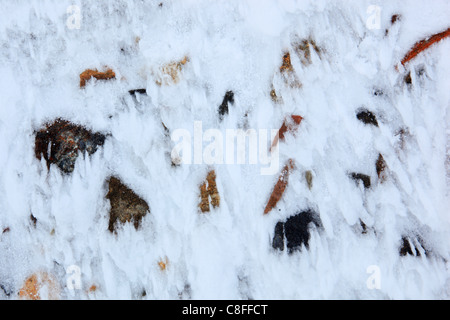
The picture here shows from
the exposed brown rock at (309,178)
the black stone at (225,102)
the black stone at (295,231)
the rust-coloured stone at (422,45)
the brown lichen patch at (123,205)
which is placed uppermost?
the rust-coloured stone at (422,45)

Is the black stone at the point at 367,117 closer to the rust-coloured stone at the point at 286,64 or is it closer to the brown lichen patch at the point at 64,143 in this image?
the rust-coloured stone at the point at 286,64

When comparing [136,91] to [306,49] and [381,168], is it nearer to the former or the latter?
[306,49]

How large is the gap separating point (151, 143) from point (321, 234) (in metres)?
0.41

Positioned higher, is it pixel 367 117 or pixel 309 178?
pixel 367 117

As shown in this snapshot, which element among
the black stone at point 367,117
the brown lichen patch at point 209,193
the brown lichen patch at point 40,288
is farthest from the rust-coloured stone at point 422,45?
the brown lichen patch at point 40,288

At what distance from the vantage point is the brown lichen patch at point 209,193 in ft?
2.52

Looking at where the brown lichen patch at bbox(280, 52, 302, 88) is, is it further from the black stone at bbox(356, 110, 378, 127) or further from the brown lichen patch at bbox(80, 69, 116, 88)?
the brown lichen patch at bbox(80, 69, 116, 88)

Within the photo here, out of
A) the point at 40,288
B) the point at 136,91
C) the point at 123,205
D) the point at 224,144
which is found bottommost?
the point at 40,288

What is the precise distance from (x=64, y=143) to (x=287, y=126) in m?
0.47

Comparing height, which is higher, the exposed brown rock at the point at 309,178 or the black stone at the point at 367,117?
the black stone at the point at 367,117

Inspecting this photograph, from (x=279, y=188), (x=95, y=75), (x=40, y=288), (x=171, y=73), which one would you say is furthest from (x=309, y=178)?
(x=40, y=288)

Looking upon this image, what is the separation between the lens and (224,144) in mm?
775

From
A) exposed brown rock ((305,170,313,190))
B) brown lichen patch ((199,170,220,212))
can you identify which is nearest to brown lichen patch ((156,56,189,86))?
brown lichen patch ((199,170,220,212))

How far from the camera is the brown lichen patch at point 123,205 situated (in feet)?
2.52
